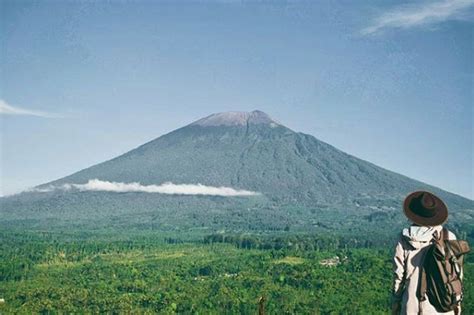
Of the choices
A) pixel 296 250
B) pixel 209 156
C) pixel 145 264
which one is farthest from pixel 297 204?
pixel 145 264

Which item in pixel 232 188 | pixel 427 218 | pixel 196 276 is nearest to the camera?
pixel 427 218

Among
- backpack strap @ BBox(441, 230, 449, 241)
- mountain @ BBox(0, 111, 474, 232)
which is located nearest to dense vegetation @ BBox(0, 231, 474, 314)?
backpack strap @ BBox(441, 230, 449, 241)

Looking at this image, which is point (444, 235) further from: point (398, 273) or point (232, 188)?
point (232, 188)

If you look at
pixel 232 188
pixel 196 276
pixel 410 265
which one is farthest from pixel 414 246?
pixel 232 188

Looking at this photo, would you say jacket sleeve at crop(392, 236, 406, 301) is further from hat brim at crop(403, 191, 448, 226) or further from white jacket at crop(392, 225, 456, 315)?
hat brim at crop(403, 191, 448, 226)

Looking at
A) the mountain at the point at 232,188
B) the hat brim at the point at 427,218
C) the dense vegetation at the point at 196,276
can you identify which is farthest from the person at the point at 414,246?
the mountain at the point at 232,188

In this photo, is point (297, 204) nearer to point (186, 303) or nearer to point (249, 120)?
point (249, 120)
